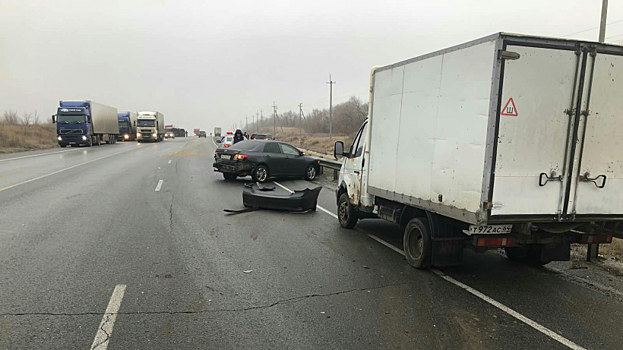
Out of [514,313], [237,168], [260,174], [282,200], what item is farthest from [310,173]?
[514,313]

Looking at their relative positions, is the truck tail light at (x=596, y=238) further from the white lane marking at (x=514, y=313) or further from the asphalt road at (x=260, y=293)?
the white lane marking at (x=514, y=313)

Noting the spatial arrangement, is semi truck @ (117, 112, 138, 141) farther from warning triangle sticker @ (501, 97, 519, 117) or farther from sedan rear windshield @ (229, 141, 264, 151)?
warning triangle sticker @ (501, 97, 519, 117)

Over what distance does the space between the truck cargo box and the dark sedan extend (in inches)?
400

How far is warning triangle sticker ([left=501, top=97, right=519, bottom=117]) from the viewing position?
4.21 meters

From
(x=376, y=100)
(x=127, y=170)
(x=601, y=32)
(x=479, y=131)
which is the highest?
(x=601, y=32)

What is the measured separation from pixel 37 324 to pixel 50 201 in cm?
697

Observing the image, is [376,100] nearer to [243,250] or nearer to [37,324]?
[243,250]

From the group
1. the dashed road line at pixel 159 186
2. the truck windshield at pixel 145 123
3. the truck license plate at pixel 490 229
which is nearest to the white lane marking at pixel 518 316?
the truck license plate at pixel 490 229

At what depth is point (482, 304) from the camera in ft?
14.4

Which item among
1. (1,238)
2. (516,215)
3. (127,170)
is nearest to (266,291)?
(516,215)

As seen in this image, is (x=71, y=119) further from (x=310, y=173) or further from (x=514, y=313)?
(x=514, y=313)

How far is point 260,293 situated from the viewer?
453cm

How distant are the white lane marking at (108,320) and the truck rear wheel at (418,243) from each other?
3.74 meters

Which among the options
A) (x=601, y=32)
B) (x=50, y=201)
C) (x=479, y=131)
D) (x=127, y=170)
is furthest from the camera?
(x=127, y=170)
